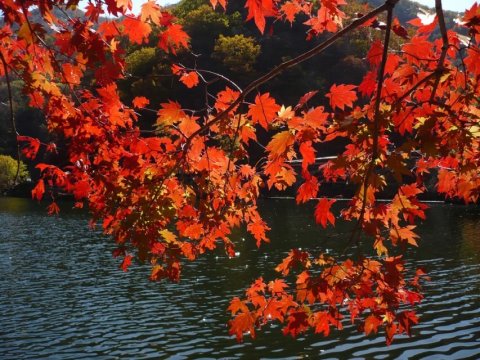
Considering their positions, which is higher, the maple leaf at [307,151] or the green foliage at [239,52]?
the green foliage at [239,52]

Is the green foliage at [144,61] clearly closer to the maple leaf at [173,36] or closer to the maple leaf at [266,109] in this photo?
the maple leaf at [173,36]

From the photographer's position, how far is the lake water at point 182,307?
12023 mm

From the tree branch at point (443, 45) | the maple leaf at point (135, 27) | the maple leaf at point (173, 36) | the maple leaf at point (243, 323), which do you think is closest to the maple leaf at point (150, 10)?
the maple leaf at point (135, 27)

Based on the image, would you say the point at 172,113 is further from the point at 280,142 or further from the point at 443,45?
the point at 443,45

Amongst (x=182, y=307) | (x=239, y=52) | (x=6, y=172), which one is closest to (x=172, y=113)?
(x=182, y=307)

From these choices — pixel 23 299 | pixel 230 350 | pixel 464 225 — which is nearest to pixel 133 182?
pixel 230 350

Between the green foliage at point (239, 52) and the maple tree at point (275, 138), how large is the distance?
5612 cm

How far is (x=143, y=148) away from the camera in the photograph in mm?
4578

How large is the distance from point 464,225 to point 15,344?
82.2 feet

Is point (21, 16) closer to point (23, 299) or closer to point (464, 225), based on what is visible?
point (23, 299)

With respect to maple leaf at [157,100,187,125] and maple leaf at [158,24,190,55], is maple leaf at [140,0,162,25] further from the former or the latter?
maple leaf at [157,100,187,125]

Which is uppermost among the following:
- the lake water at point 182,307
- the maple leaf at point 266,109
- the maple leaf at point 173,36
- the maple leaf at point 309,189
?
the maple leaf at point 173,36

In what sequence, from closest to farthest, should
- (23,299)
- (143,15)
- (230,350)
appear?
(143,15)
(230,350)
(23,299)

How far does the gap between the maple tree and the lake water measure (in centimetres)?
101
